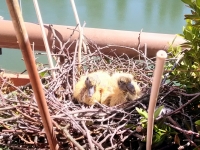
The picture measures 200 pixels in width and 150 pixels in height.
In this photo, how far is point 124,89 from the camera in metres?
0.91

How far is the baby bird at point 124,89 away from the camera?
89cm

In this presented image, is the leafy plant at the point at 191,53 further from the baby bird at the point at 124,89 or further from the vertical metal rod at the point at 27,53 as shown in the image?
the vertical metal rod at the point at 27,53

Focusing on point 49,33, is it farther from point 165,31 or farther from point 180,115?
point 165,31

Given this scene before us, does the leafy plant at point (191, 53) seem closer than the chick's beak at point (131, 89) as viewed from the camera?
Yes

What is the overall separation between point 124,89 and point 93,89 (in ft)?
0.28

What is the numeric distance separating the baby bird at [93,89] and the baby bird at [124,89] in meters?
0.02

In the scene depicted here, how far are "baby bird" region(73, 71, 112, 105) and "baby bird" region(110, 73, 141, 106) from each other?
0.07 feet

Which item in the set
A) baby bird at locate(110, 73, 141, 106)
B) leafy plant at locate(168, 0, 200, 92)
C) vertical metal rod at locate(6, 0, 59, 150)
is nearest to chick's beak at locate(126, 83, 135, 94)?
baby bird at locate(110, 73, 141, 106)

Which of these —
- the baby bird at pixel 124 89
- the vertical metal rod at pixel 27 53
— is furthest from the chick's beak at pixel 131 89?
the vertical metal rod at pixel 27 53

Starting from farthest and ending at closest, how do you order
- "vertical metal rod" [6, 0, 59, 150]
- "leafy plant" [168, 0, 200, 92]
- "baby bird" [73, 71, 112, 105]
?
"baby bird" [73, 71, 112, 105]
"leafy plant" [168, 0, 200, 92]
"vertical metal rod" [6, 0, 59, 150]

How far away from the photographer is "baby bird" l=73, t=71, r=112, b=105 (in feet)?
2.87

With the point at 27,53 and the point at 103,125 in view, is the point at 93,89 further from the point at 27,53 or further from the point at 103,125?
the point at 27,53

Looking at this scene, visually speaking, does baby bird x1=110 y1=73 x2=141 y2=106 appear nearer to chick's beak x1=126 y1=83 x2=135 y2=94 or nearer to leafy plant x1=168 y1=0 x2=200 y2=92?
chick's beak x1=126 y1=83 x2=135 y2=94

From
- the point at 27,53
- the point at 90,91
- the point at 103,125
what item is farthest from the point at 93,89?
the point at 27,53
